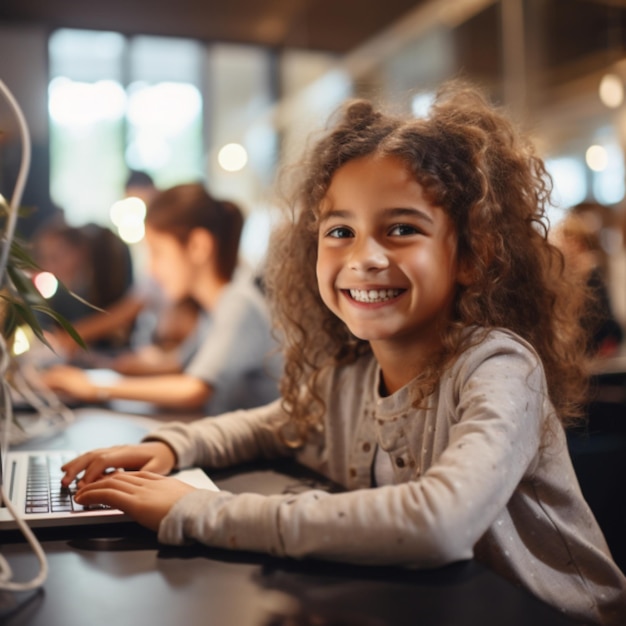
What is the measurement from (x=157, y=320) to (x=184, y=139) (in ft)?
9.60

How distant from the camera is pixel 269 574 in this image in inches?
26.8

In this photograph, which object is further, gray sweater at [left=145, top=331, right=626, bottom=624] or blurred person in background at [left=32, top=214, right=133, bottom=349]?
blurred person in background at [left=32, top=214, right=133, bottom=349]

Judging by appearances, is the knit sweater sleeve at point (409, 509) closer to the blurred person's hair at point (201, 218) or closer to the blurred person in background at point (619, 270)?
the blurred person's hair at point (201, 218)

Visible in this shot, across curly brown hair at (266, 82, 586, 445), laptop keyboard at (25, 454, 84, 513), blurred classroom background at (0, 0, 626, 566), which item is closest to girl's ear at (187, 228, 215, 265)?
curly brown hair at (266, 82, 586, 445)

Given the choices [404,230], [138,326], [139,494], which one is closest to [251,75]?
[138,326]

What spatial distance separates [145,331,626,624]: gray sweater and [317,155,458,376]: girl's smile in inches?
3.7

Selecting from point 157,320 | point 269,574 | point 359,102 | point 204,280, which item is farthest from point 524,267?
point 157,320

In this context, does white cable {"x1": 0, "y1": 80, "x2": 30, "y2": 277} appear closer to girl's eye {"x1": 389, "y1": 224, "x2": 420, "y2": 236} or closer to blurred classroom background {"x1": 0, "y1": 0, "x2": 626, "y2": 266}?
girl's eye {"x1": 389, "y1": 224, "x2": 420, "y2": 236}

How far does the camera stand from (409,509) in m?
0.67

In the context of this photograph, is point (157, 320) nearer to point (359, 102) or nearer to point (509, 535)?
point (359, 102)

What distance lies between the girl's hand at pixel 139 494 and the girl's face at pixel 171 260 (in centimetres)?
135

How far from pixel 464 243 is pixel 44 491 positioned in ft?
1.91

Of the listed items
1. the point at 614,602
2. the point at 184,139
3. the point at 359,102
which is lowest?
the point at 614,602

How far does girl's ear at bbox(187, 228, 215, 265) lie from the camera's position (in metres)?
2.15
